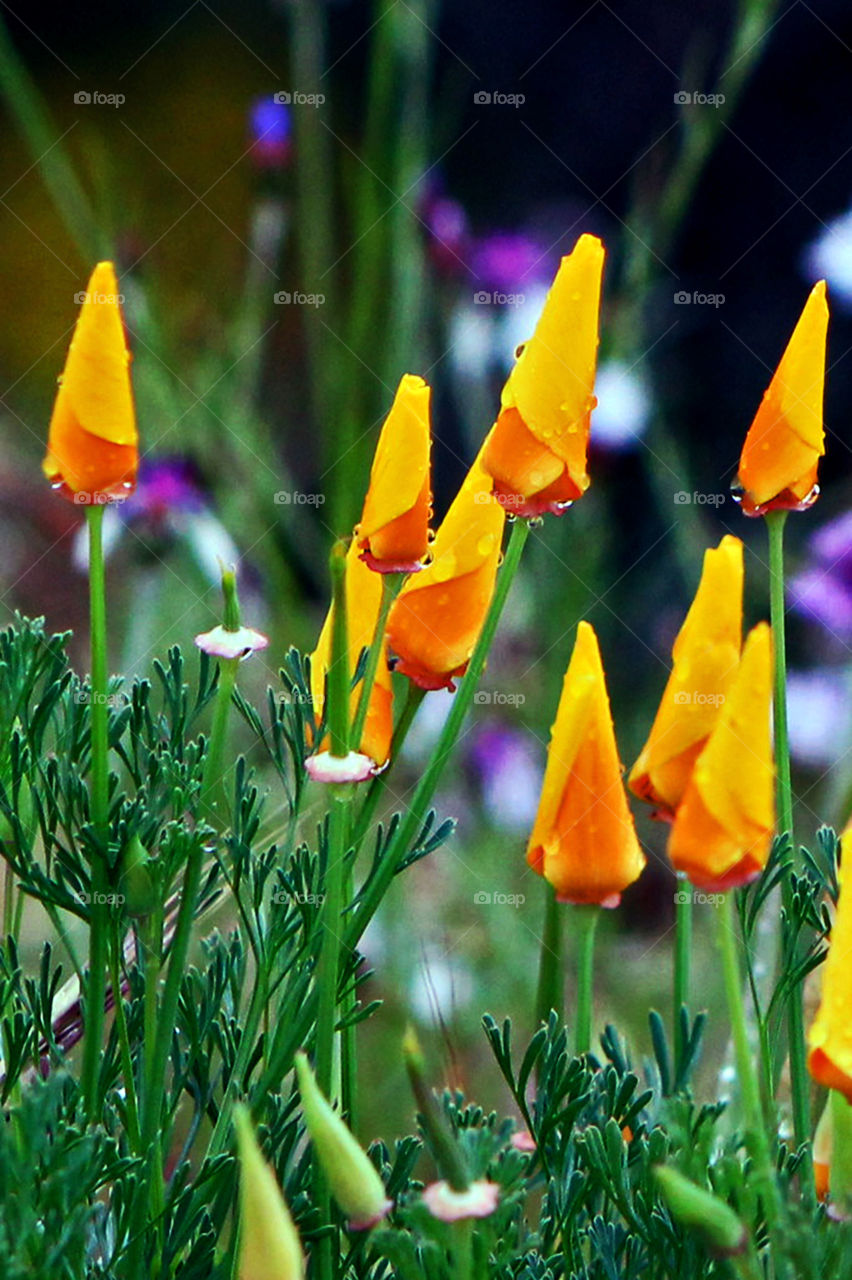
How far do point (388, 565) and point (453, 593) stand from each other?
2cm

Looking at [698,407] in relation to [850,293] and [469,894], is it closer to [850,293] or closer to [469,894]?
[850,293]

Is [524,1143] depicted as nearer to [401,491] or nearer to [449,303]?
[401,491]

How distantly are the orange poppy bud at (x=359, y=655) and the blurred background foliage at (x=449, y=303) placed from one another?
0.73 m

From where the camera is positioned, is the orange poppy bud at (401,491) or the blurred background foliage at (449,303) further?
the blurred background foliage at (449,303)

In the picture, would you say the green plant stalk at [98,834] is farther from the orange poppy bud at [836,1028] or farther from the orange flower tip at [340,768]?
the orange poppy bud at [836,1028]

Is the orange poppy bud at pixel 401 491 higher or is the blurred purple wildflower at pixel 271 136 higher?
the blurred purple wildflower at pixel 271 136

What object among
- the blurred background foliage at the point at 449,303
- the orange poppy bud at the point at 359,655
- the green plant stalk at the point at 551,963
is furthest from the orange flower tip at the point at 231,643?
the blurred background foliage at the point at 449,303

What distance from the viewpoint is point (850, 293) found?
1.58 meters

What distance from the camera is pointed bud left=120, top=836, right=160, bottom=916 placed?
49cm

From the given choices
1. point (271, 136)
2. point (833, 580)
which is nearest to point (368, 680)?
point (833, 580)

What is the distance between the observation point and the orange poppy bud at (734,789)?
0.36 meters

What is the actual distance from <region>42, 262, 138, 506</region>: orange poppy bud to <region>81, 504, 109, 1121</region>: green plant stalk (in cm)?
2

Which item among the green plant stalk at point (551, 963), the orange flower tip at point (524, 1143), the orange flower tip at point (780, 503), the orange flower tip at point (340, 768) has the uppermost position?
the orange flower tip at point (780, 503)

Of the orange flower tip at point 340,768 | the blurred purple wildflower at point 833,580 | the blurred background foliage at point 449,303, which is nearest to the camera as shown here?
the orange flower tip at point 340,768
